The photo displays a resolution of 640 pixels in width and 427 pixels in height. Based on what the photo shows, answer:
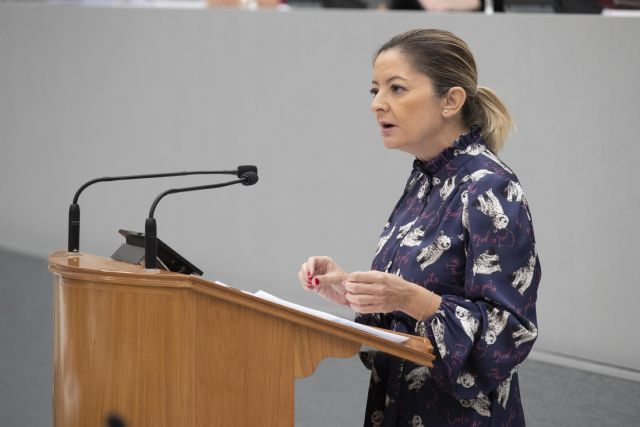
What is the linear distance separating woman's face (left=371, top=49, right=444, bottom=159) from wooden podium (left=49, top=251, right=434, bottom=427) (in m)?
0.46

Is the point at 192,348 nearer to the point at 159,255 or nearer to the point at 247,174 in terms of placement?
the point at 159,255

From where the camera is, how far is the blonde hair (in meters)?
1.94

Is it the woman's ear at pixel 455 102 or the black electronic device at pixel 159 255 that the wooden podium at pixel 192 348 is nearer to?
the black electronic device at pixel 159 255

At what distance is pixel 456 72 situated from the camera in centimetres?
195

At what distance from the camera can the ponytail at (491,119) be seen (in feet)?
6.52

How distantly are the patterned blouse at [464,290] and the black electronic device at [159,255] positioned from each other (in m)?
0.41

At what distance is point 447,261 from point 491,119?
0.34m

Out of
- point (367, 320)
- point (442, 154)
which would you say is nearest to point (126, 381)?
point (367, 320)

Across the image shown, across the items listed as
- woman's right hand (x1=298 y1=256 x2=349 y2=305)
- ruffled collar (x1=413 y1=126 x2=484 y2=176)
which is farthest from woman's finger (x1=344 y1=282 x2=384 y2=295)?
ruffled collar (x1=413 y1=126 x2=484 y2=176)

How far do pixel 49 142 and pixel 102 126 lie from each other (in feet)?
1.64

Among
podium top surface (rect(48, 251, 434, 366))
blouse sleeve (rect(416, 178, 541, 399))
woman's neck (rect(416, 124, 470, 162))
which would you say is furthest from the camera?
woman's neck (rect(416, 124, 470, 162))

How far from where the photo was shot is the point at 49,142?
19.6 feet

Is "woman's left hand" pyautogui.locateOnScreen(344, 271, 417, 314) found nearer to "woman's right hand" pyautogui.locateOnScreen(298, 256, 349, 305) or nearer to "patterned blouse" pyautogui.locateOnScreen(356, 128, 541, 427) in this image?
"patterned blouse" pyautogui.locateOnScreen(356, 128, 541, 427)

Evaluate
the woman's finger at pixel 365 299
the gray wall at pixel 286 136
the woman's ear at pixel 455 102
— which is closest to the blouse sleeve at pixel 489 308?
the woman's finger at pixel 365 299
